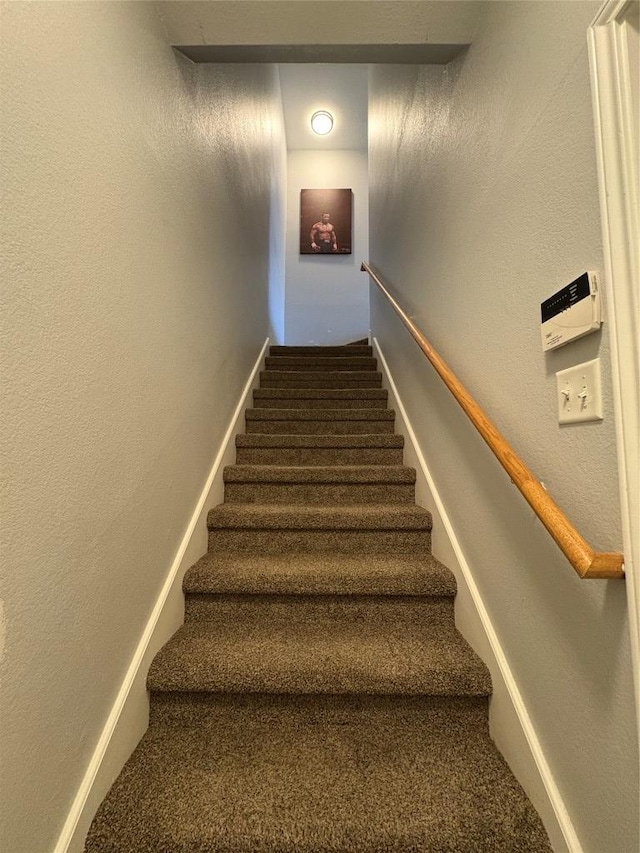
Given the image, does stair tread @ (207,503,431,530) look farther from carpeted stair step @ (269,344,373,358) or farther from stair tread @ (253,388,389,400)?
carpeted stair step @ (269,344,373,358)

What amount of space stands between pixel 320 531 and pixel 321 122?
A: 197 inches

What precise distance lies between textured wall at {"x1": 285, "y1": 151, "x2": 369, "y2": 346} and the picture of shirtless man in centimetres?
12

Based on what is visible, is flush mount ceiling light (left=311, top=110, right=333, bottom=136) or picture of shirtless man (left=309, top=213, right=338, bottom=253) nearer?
flush mount ceiling light (left=311, top=110, right=333, bottom=136)

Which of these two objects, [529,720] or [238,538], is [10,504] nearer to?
[238,538]

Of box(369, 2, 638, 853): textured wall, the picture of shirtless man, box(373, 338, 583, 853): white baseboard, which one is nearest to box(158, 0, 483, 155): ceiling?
box(369, 2, 638, 853): textured wall

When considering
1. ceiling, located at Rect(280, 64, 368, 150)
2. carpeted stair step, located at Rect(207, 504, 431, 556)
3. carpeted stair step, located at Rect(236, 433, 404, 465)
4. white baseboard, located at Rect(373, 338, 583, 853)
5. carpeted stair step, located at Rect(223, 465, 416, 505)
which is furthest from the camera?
ceiling, located at Rect(280, 64, 368, 150)

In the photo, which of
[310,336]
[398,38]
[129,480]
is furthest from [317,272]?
[129,480]

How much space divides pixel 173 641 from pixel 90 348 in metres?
0.91

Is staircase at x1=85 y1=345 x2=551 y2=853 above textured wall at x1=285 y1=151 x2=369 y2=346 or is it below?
below

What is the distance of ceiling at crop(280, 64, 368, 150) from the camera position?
4.14 m

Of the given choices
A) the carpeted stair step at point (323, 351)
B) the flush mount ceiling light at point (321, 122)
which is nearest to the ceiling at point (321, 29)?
the carpeted stair step at point (323, 351)

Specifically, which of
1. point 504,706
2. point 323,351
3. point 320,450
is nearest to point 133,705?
point 504,706

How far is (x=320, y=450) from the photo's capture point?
214 cm

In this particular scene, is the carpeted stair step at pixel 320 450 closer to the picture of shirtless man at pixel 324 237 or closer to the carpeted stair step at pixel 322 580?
the carpeted stair step at pixel 322 580
